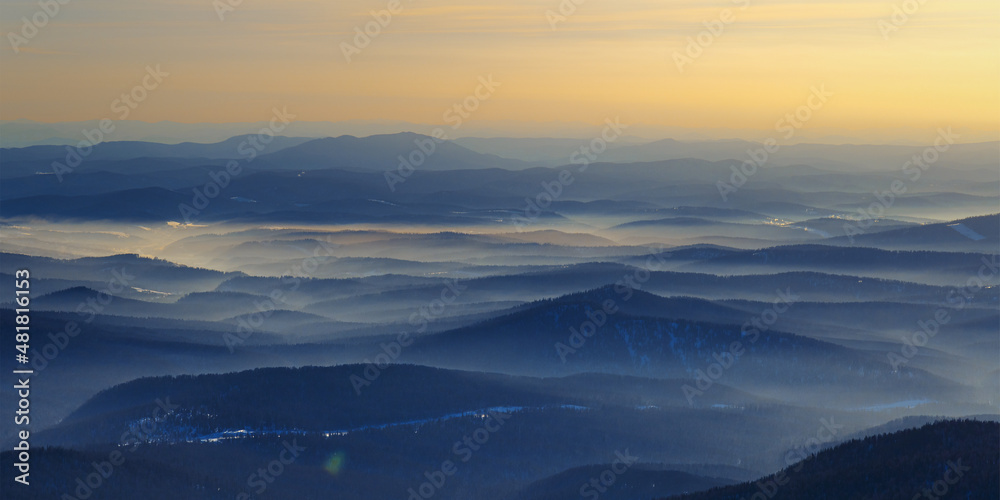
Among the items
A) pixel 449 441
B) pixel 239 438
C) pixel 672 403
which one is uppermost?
pixel 239 438

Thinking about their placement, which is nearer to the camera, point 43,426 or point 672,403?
point 43,426

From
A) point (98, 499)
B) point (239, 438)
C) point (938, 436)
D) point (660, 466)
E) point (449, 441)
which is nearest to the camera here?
point (938, 436)

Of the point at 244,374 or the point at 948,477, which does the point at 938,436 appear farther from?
the point at 244,374

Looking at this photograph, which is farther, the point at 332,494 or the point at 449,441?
the point at 449,441

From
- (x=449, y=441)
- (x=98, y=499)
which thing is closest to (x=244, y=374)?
(x=449, y=441)

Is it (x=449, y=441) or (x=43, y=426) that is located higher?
(x=43, y=426)

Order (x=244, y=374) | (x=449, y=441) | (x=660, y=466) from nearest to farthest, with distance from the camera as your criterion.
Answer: (x=660, y=466) → (x=449, y=441) → (x=244, y=374)

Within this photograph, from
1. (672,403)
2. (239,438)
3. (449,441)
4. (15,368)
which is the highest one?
(15,368)

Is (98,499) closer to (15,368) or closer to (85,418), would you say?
(85,418)

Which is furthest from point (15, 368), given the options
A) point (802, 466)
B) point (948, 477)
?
point (948, 477)
